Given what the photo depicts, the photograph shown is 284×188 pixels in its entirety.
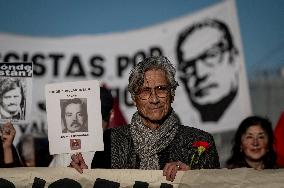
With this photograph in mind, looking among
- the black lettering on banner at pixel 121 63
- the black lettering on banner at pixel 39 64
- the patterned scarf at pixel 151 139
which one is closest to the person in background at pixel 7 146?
the patterned scarf at pixel 151 139

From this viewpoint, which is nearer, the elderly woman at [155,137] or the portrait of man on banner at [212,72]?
the elderly woman at [155,137]

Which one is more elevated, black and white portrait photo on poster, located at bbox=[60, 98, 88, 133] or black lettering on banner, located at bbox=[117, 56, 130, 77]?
black lettering on banner, located at bbox=[117, 56, 130, 77]

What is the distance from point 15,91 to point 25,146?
251 cm

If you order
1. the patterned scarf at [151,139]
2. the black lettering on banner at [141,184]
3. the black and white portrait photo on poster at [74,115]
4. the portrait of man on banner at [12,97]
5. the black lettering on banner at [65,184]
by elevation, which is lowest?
the black lettering on banner at [141,184]

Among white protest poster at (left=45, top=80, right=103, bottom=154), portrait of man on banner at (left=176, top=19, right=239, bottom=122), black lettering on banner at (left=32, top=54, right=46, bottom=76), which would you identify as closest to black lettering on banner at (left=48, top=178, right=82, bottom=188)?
white protest poster at (left=45, top=80, right=103, bottom=154)

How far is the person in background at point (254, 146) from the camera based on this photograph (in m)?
4.34

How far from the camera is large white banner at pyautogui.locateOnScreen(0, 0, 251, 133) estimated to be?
751 cm

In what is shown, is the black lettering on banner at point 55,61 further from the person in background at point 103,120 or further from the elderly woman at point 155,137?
the elderly woman at point 155,137

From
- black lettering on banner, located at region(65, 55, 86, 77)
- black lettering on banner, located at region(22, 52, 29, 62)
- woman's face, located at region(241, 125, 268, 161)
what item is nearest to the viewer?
woman's face, located at region(241, 125, 268, 161)

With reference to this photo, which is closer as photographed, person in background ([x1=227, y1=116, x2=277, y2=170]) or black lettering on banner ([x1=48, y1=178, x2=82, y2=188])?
black lettering on banner ([x1=48, y1=178, x2=82, y2=188])

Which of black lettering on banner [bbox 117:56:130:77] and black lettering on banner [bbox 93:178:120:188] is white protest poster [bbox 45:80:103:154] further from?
black lettering on banner [bbox 117:56:130:77]

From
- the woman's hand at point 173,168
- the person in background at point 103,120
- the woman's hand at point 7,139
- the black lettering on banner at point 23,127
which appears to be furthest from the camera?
the black lettering on banner at point 23,127

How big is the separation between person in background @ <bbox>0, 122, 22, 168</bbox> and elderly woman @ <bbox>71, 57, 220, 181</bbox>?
0.53m

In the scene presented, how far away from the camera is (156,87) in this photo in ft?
10.4
